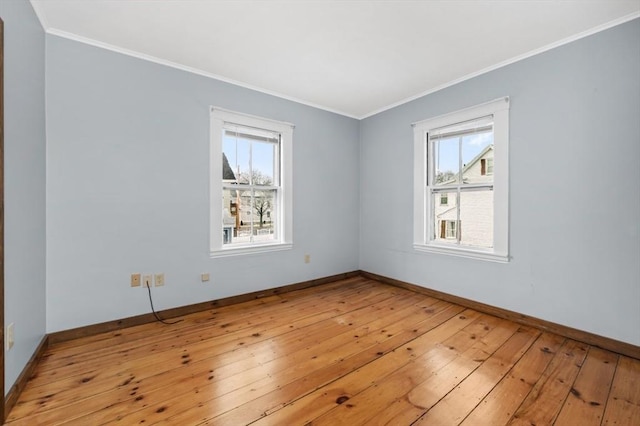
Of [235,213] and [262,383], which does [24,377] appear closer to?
[262,383]

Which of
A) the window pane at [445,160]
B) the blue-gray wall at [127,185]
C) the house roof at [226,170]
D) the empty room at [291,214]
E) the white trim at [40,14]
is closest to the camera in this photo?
the empty room at [291,214]

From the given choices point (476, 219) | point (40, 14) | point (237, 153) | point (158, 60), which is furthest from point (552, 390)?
point (40, 14)

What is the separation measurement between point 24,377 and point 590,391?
3.50m

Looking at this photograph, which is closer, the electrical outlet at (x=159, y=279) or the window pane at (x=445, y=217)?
the electrical outlet at (x=159, y=279)

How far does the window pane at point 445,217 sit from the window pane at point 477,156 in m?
0.29

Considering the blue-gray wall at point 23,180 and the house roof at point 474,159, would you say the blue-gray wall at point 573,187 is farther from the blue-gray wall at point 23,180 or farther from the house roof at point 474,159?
the blue-gray wall at point 23,180

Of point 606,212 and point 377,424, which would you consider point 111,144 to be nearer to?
point 377,424

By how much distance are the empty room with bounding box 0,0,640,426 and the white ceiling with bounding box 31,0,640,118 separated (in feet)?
0.06

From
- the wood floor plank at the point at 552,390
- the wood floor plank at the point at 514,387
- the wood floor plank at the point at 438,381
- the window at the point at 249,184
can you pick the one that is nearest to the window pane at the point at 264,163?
the window at the point at 249,184

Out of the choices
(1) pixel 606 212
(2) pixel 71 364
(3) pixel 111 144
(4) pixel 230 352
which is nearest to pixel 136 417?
(4) pixel 230 352

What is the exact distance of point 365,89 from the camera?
3377mm

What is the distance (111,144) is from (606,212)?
4185mm

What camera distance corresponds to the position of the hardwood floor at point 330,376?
1.49 m

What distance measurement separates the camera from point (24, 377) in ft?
5.65
